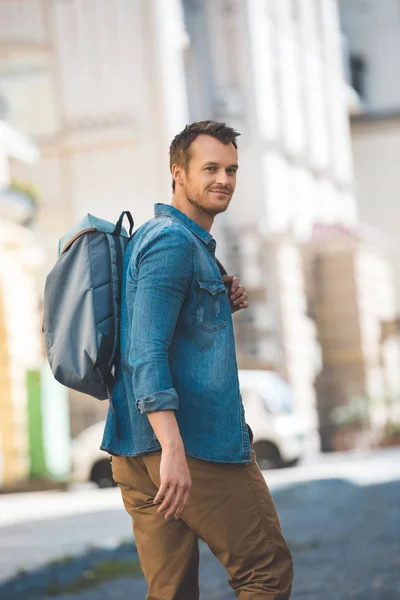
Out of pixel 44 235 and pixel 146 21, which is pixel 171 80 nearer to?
pixel 146 21

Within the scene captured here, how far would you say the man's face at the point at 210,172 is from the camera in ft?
11.8

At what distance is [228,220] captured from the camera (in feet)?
104

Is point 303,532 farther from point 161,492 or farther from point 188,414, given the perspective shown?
point 161,492

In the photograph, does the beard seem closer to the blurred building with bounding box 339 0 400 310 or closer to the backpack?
the backpack

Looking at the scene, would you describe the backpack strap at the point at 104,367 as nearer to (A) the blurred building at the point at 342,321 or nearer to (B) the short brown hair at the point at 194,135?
(B) the short brown hair at the point at 194,135

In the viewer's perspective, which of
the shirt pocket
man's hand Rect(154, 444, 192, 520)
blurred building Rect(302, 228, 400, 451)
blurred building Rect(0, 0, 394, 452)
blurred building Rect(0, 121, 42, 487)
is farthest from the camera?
blurred building Rect(302, 228, 400, 451)

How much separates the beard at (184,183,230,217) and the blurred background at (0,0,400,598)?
18.1 m

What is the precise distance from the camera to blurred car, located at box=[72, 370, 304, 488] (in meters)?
20.1

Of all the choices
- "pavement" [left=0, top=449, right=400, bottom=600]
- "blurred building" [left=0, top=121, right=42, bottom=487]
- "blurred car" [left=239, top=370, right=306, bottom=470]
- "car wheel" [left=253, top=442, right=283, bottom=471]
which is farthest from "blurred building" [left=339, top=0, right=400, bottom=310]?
"pavement" [left=0, top=449, right=400, bottom=600]

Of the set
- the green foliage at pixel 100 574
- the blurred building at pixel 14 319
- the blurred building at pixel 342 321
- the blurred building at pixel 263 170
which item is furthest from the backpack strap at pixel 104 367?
the blurred building at pixel 342 321

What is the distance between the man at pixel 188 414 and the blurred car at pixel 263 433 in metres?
16.6

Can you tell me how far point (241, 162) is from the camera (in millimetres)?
32312

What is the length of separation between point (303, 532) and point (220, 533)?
709cm

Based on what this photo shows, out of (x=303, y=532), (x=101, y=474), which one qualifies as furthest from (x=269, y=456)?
(x=303, y=532)
